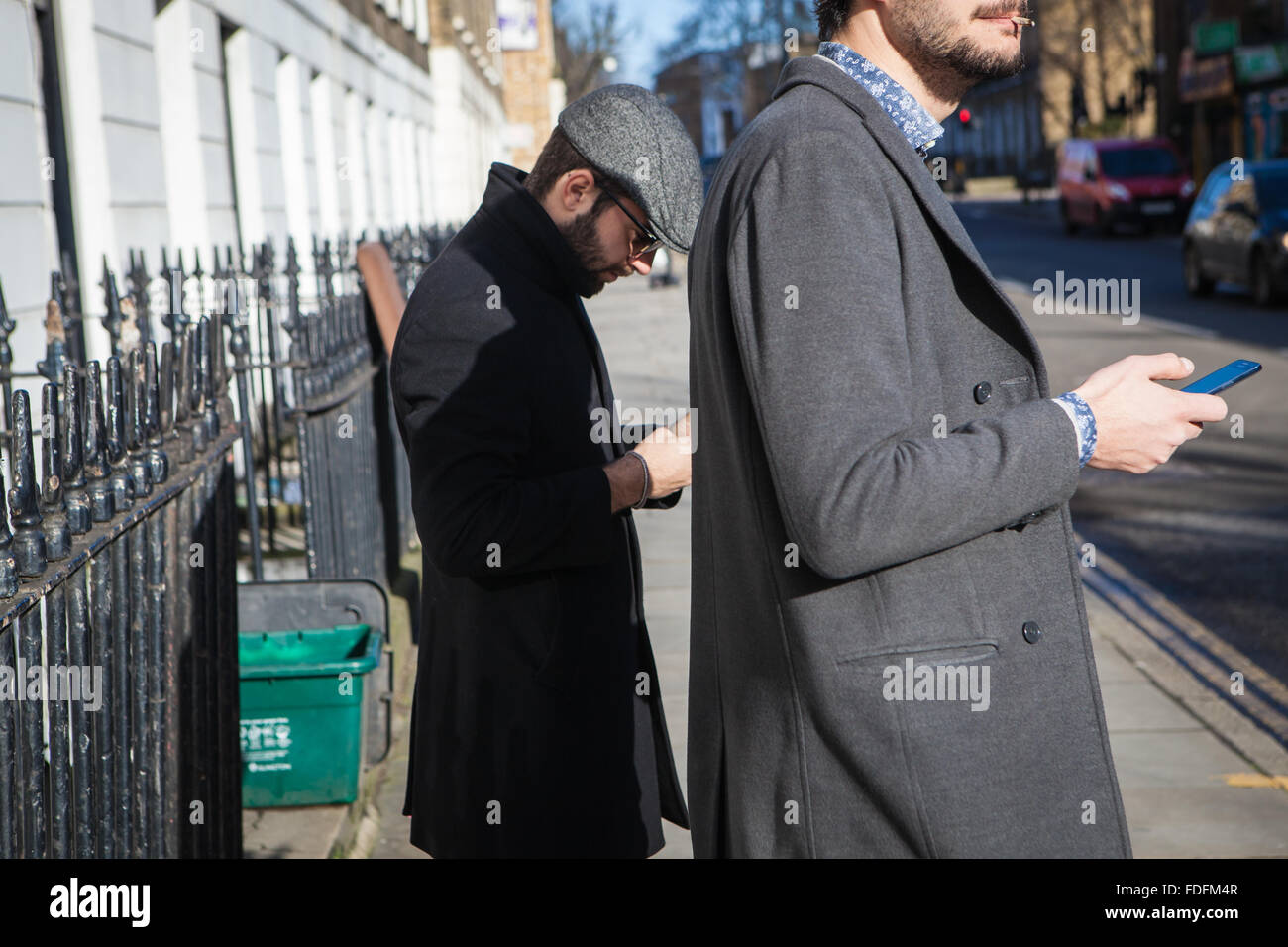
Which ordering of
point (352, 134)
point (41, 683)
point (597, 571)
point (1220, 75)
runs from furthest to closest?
point (1220, 75), point (352, 134), point (597, 571), point (41, 683)

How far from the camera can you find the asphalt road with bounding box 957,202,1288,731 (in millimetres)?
6863

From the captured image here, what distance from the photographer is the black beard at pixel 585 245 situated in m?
2.75

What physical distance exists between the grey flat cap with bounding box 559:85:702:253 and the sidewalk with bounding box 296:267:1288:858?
6.65ft

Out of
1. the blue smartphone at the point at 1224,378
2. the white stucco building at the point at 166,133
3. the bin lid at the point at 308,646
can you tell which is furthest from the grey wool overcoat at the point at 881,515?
the white stucco building at the point at 166,133

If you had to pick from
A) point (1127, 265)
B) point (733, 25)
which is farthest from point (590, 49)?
point (1127, 265)

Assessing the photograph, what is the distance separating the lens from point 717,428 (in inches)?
75.6

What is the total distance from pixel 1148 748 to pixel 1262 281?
14.2m

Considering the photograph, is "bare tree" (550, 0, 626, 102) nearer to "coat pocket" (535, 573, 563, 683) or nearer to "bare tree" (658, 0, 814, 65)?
A: "bare tree" (658, 0, 814, 65)

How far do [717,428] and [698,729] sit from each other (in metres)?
0.42

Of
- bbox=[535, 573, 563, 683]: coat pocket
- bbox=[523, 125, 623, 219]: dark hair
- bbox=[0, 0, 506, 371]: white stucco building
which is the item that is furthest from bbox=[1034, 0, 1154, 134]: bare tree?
bbox=[535, 573, 563, 683]: coat pocket

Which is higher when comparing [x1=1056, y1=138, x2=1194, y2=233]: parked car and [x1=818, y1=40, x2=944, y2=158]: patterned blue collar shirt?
[x1=1056, y1=138, x2=1194, y2=233]: parked car

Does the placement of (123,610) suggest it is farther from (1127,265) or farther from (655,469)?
(1127,265)

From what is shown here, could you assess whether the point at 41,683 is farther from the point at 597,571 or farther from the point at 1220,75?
the point at 1220,75
